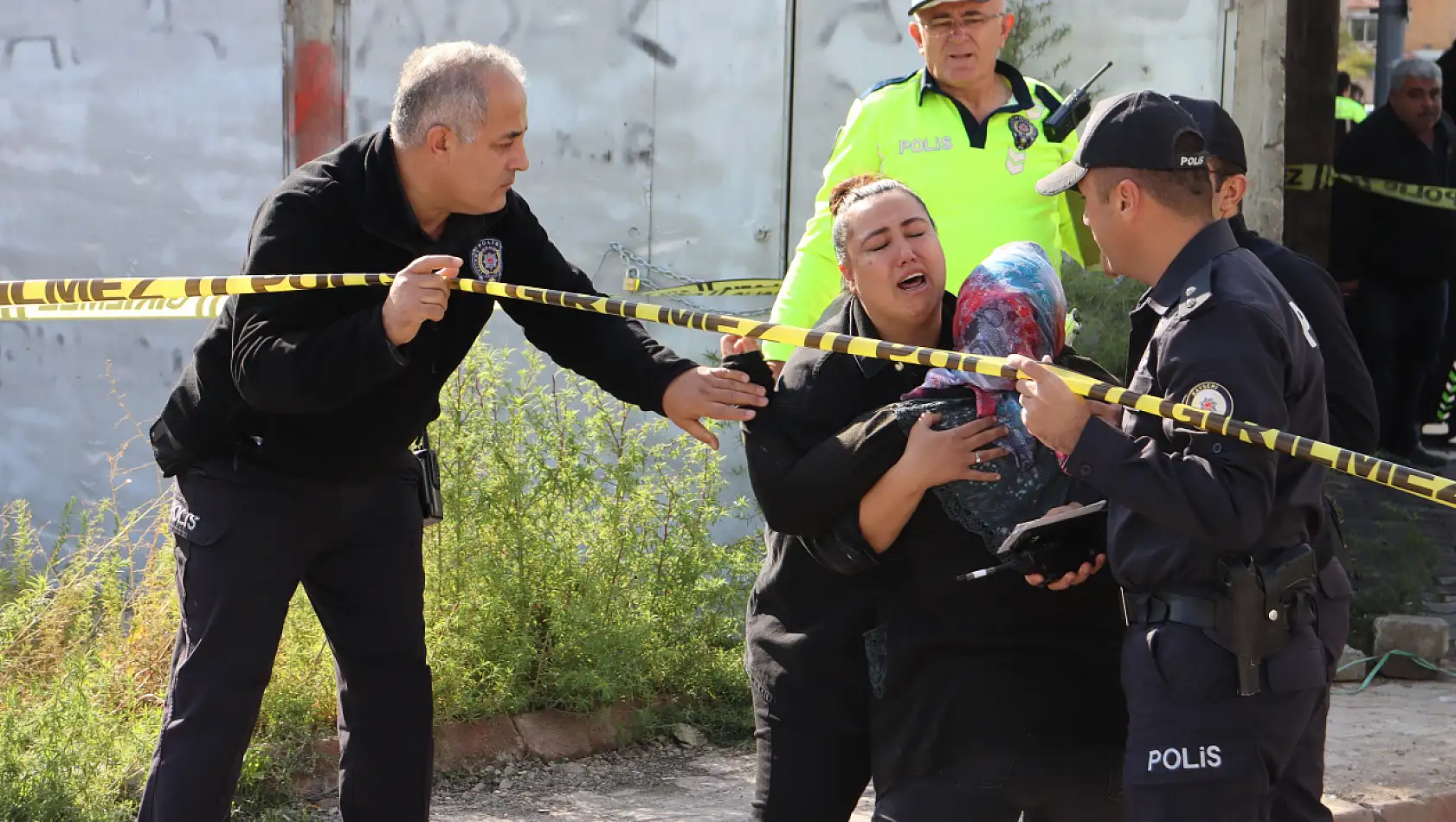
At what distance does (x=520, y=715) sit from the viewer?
509 cm

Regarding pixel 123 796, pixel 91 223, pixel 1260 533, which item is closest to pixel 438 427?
pixel 123 796

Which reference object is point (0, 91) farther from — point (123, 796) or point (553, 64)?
point (123, 796)

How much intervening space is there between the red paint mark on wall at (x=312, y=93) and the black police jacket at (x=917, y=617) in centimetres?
378

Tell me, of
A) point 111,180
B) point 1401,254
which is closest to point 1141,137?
point 111,180

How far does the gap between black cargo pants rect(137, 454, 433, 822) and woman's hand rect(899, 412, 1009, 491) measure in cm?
133

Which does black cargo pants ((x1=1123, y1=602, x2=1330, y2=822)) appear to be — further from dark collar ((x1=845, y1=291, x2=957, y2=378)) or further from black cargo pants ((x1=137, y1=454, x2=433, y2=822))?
black cargo pants ((x1=137, y1=454, x2=433, y2=822))

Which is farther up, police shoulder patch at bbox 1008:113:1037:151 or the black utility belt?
police shoulder patch at bbox 1008:113:1037:151

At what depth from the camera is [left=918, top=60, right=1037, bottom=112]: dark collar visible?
4340mm

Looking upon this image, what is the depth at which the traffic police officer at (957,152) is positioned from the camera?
4.16 metres

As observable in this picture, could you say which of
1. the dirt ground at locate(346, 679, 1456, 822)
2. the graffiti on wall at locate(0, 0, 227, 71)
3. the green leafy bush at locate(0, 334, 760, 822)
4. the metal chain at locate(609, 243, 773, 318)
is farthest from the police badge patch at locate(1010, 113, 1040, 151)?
the graffiti on wall at locate(0, 0, 227, 71)

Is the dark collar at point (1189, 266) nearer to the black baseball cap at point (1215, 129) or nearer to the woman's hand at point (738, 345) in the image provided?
the black baseball cap at point (1215, 129)

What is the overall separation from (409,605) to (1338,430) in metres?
2.08

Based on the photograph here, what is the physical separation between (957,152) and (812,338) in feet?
4.33

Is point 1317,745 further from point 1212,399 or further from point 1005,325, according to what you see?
point 1005,325
